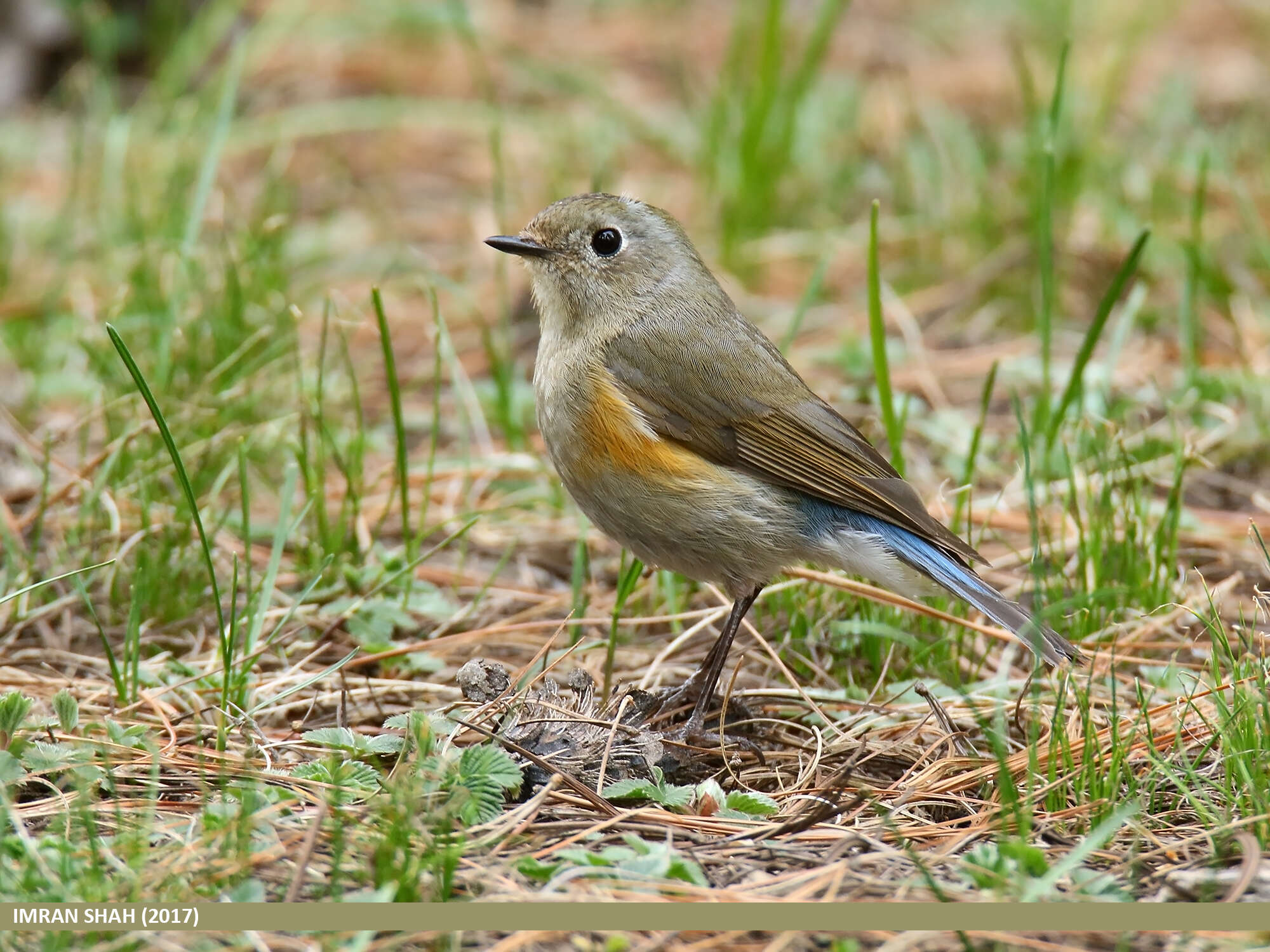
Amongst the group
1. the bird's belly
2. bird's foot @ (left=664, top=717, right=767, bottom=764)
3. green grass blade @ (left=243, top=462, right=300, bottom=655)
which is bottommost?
bird's foot @ (left=664, top=717, right=767, bottom=764)

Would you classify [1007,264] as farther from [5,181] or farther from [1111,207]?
[5,181]

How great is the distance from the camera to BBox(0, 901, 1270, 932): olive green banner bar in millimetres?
2154

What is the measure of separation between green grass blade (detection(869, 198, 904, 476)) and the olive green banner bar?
6.26 ft

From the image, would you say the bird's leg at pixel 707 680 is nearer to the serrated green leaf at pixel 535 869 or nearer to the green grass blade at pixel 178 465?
the serrated green leaf at pixel 535 869

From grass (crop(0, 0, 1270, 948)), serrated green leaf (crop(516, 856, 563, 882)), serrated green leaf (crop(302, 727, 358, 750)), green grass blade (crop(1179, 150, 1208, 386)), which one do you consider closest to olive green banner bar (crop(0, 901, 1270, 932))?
grass (crop(0, 0, 1270, 948))

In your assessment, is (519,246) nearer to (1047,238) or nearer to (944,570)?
(944,570)

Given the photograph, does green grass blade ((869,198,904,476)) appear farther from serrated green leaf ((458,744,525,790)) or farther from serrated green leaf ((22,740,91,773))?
serrated green leaf ((22,740,91,773))

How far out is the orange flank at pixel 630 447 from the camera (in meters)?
3.55

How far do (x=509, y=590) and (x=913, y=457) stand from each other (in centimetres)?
164

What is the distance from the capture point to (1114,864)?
2.59 metres

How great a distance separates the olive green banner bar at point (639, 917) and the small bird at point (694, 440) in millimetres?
1072

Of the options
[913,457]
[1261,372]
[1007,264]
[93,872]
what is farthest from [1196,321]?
[93,872]

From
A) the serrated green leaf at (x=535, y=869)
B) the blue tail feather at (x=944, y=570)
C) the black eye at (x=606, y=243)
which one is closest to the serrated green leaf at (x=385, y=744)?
the serrated green leaf at (x=535, y=869)

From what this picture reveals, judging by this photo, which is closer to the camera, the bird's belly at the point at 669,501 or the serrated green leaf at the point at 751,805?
the serrated green leaf at the point at 751,805
